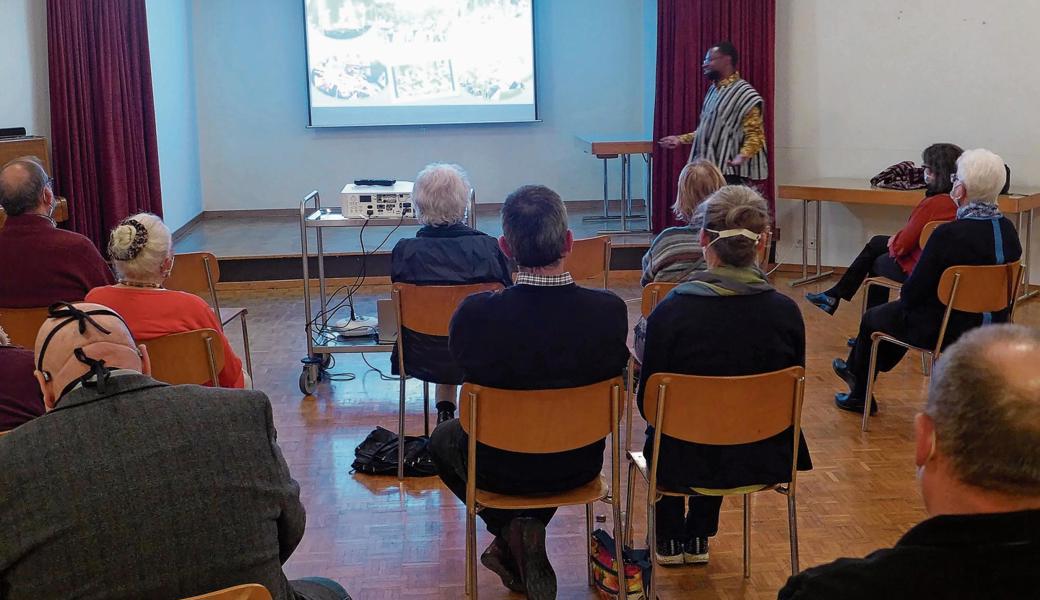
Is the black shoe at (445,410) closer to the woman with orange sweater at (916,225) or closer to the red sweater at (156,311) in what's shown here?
the red sweater at (156,311)

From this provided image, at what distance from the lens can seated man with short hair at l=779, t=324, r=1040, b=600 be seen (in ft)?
3.76

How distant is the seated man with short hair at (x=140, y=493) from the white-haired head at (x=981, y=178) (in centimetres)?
327

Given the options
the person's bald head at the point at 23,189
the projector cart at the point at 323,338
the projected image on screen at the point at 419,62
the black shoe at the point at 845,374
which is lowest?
the black shoe at the point at 845,374

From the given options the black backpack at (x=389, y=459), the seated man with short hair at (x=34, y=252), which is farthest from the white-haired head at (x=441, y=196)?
the seated man with short hair at (x=34, y=252)

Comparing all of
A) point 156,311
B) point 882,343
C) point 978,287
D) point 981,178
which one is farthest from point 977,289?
point 156,311

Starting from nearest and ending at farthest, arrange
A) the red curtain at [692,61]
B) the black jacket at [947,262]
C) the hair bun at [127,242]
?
the hair bun at [127,242] → the black jacket at [947,262] → the red curtain at [692,61]

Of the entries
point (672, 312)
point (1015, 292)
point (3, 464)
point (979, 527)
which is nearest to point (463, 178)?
point (672, 312)

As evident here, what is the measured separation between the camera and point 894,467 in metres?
3.74

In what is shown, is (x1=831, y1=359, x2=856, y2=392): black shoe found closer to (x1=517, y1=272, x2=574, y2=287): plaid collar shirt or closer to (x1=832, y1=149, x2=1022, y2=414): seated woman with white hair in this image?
(x1=832, y1=149, x2=1022, y2=414): seated woman with white hair

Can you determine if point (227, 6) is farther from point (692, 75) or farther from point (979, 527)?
point (979, 527)

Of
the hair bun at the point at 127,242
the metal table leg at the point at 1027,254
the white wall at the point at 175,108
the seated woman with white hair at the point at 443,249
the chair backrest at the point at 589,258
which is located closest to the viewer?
the hair bun at the point at 127,242

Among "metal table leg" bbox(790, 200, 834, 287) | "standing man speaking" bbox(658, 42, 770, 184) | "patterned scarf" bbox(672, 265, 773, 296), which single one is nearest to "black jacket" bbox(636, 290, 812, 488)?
→ "patterned scarf" bbox(672, 265, 773, 296)

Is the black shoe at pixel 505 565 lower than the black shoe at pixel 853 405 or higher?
lower

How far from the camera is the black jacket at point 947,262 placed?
3912mm
